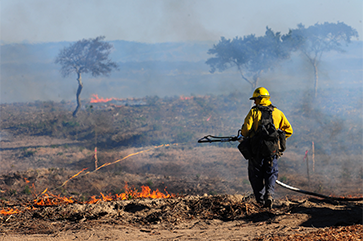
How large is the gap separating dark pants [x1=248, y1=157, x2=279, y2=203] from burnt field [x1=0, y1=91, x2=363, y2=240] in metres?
0.27

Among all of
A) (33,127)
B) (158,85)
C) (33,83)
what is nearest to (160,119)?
(33,127)

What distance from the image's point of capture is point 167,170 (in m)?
14.7

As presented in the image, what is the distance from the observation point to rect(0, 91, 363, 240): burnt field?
4.30m

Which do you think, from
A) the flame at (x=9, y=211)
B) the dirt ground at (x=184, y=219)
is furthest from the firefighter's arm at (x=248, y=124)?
the flame at (x=9, y=211)

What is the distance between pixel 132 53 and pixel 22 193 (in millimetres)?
119568

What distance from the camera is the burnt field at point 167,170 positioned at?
169 inches

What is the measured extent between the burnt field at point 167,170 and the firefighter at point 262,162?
27 cm

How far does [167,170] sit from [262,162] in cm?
998

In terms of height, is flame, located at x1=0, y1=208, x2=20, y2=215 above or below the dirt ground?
above

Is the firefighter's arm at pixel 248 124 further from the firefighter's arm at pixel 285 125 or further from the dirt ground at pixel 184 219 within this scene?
the dirt ground at pixel 184 219

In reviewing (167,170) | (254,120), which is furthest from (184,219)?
(167,170)

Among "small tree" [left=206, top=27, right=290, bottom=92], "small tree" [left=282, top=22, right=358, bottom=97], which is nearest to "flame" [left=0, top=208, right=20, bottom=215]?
"small tree" [left=206, top=27, right=290, bottom=92]

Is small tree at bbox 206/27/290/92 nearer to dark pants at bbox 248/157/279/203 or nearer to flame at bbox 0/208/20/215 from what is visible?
dark pants at bbox 248/157/279/203

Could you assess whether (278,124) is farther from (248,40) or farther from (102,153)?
(248,40)
